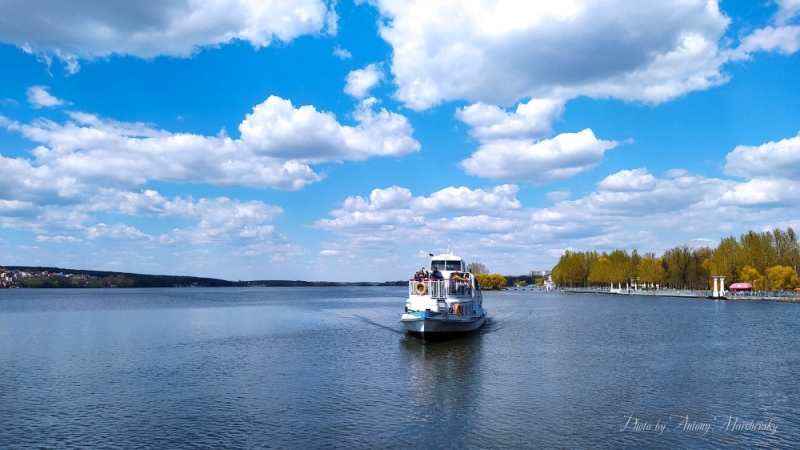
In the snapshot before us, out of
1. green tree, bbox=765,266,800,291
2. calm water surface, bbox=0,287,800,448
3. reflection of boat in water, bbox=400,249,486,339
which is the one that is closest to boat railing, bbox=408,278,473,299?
reflection of boat in water, bbox=400,249,486,339

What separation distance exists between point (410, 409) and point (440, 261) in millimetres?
35546

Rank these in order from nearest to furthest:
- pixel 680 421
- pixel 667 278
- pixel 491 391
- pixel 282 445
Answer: pixel 282 445 → pixel 680 421 → pixel 491 391 → pixel 667 278

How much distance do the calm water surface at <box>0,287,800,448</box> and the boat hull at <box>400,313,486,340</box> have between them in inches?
57.6

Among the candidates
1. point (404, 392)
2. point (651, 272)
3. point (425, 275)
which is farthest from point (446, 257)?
point (651, 272)

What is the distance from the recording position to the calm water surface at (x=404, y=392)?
23016 millimetres

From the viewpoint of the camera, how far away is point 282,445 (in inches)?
861

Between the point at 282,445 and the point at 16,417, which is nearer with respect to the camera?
the point at 282,445

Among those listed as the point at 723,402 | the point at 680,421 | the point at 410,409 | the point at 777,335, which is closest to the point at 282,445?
the point at 410,409

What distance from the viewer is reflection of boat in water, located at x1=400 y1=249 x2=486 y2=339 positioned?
51219 mm

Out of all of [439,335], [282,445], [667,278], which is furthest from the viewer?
[667,278]

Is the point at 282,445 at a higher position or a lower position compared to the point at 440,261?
lower

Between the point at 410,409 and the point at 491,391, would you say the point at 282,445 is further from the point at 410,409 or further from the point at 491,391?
the point at 491,391

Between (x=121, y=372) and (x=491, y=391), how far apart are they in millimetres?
24695

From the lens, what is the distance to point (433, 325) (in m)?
51.6
